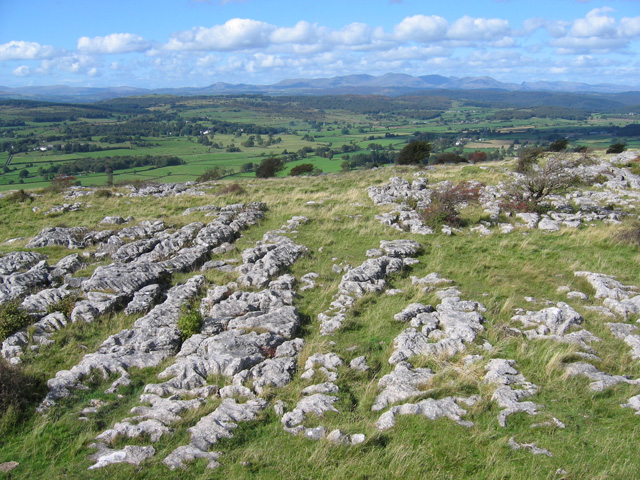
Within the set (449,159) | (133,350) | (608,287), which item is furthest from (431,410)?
(449,159)

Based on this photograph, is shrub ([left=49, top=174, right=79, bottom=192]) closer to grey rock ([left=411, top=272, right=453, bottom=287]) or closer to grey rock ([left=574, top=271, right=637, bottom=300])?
grey rock ([left=411, top=272, right=453, bottom=287])

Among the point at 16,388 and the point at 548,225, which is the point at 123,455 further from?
the point at 548,225

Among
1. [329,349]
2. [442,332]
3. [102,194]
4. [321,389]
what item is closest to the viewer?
[321,389]

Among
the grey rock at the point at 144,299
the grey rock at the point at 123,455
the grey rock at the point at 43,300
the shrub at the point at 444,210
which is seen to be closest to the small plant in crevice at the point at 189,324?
the grey rock at the point at 144,299

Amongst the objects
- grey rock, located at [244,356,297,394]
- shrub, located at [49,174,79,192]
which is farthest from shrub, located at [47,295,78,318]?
shrub, located at [49,174,79,192]

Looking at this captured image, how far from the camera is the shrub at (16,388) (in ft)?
29.8

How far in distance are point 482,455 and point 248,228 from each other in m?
19.0

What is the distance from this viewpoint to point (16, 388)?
30.8 ft

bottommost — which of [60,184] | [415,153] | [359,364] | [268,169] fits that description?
[359,364]

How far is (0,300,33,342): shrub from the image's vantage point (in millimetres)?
12688

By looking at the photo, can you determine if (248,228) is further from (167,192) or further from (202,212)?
(167,192)

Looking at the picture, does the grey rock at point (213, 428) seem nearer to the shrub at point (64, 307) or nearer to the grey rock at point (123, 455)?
the grey rock at point (123, 455)

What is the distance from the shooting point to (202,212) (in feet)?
88.7

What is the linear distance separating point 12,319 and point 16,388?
4.77 metres
